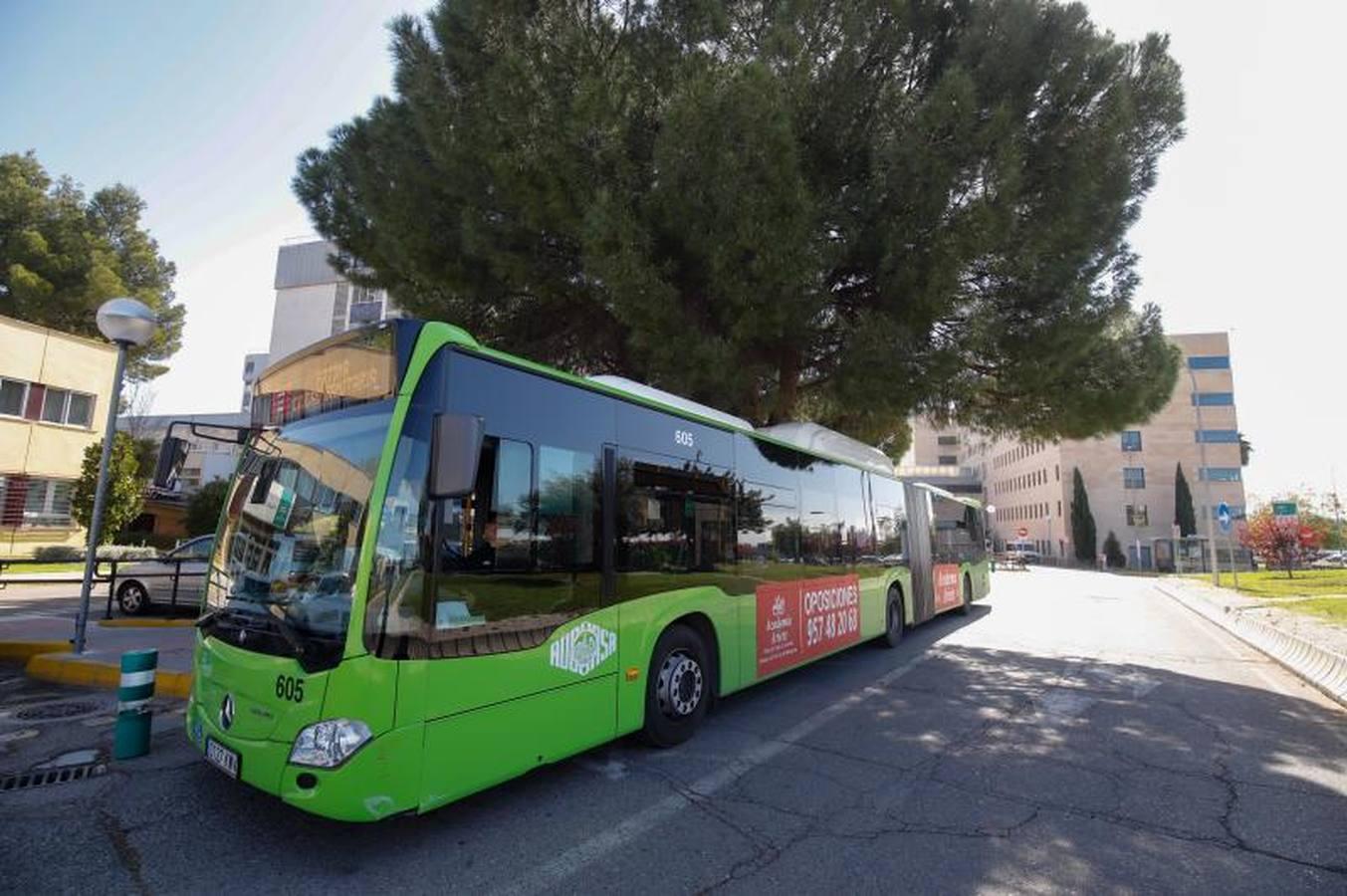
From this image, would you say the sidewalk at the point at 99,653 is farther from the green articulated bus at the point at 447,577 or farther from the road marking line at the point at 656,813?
the road marking line at the point at 656,813

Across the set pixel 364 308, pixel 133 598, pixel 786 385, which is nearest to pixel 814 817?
pixel 786 385

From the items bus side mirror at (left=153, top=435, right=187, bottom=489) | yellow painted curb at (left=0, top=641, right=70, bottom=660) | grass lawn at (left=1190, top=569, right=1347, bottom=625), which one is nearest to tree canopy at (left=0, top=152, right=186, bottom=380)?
yellow painted curb at (left=0, top=641, right=70, bottom=660)

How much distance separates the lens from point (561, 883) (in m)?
3.54

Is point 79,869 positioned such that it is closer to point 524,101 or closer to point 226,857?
point 226,857

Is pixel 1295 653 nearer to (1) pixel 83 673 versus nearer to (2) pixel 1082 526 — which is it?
(1) pixel 83 673

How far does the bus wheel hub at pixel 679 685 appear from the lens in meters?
5.79

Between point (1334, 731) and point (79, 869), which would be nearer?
point (79, 869)

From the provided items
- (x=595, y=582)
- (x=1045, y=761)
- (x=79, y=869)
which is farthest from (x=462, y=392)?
(x=1045, y=761)

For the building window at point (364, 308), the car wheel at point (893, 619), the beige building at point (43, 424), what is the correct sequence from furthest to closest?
1. the building window at point (364, 308)
2. the beige building at point (43, 424)
3. the car wheel at point (893, 619)

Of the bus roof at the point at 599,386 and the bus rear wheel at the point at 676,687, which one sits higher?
the bus roof at the point at 599,386

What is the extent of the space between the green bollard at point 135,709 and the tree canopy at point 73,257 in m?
28.6

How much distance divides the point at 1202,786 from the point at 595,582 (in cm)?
466

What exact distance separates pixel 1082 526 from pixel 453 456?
69.8 meters

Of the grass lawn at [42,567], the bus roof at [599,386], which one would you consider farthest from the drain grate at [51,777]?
the grass lawn at [42,567]
